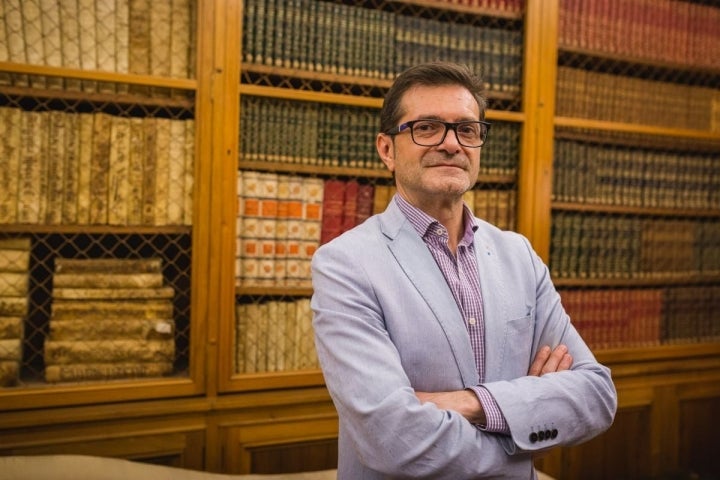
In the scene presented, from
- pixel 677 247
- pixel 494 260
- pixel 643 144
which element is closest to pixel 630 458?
pixel 677 247

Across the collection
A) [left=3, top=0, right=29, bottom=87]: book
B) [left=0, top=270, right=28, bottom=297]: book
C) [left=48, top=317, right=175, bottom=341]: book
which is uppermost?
[left=3, top=0, right=29, bottom=87]: book

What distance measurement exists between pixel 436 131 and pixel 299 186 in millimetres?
954

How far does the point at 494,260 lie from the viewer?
1276mm

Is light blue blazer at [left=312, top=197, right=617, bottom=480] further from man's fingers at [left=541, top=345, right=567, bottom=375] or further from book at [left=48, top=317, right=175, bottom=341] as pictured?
book at [left=48, top=317, right=175, bottom=341]

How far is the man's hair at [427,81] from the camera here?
121 cm

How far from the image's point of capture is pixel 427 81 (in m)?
1.21

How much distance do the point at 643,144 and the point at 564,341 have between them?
1668 mm

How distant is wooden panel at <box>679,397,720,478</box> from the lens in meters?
2.68

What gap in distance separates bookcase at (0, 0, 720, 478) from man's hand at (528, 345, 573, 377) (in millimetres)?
1036

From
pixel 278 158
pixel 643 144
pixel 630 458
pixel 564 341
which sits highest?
pixel 643 144

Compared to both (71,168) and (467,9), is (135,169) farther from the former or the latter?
(467,9)

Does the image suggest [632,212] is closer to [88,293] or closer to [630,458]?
[630,458]

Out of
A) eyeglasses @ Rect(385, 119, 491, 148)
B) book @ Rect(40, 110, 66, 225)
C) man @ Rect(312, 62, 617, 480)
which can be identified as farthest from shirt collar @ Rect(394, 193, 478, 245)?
book @ Rect(40, 110, 66, 225)

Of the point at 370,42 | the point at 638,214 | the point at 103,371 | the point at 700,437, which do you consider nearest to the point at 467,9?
the point at 370,42
